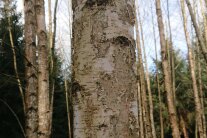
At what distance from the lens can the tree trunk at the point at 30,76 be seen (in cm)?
311

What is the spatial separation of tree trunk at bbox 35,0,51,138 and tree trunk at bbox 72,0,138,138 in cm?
210

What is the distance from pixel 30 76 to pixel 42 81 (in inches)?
17.5

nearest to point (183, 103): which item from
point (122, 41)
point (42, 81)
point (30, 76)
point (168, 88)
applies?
point (168, 88)

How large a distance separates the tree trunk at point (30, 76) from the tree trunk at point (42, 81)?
25 centimetres

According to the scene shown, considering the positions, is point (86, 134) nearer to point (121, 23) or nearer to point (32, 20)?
point (121, 23)

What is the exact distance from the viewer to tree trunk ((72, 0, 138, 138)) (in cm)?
67

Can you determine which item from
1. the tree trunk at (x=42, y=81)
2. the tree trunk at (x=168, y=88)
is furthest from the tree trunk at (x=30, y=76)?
the tree trunk at (x=168, y=88)

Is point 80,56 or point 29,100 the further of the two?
point 29,100

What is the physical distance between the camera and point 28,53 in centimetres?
337

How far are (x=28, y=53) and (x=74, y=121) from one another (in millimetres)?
2786

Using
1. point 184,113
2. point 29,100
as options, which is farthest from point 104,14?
point 184,113

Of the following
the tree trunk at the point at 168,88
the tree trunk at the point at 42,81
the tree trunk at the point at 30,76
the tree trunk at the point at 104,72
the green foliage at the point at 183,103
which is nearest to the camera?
the tree trunk at the point at 104,72

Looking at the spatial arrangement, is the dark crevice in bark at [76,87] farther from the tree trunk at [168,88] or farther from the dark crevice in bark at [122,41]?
the tree trunk at [168,88]

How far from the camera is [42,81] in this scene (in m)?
2.87
